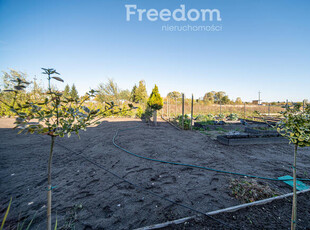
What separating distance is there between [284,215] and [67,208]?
10.2 feet

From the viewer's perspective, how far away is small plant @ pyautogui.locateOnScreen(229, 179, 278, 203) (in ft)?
7.44

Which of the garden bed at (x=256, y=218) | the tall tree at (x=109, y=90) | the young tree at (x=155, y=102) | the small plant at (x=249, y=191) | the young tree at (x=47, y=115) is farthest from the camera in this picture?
the tall tree at (x=109, y=90)

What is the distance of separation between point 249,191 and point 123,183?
2.31m

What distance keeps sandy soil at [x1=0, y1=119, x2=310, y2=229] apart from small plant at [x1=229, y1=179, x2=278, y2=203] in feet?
0.50

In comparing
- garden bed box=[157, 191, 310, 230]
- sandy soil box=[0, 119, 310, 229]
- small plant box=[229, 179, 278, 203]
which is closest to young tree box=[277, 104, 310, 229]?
garden bed box=[157, 191, 310, 230]

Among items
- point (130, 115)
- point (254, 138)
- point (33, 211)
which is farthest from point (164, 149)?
point (130, 115)

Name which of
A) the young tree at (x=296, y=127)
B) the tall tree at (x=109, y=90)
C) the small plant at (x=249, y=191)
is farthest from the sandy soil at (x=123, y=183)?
the tall tree at (x=109, y=90)

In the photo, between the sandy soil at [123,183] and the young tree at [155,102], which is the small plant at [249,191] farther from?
the young tree at [155,102]

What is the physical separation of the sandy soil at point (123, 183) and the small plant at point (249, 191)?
0.15 m

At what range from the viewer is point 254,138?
228 inches

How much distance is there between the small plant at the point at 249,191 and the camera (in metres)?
2.27

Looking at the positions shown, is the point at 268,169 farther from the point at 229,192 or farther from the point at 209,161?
the point at 229,192

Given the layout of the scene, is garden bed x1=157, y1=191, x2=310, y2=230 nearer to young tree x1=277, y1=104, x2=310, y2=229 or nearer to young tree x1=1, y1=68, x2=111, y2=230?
young tree x1=277, y1=104, x2=310, y2=229

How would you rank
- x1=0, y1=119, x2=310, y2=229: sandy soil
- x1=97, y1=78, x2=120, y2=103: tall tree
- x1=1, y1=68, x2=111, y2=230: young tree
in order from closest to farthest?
x1=1, y1=68, x2=111, y2=230: young tree < x1=0, y1=119, x2=310, y2=229: sandy soil < x1=97, y1=78, x2=120, y2=103: tall tree
